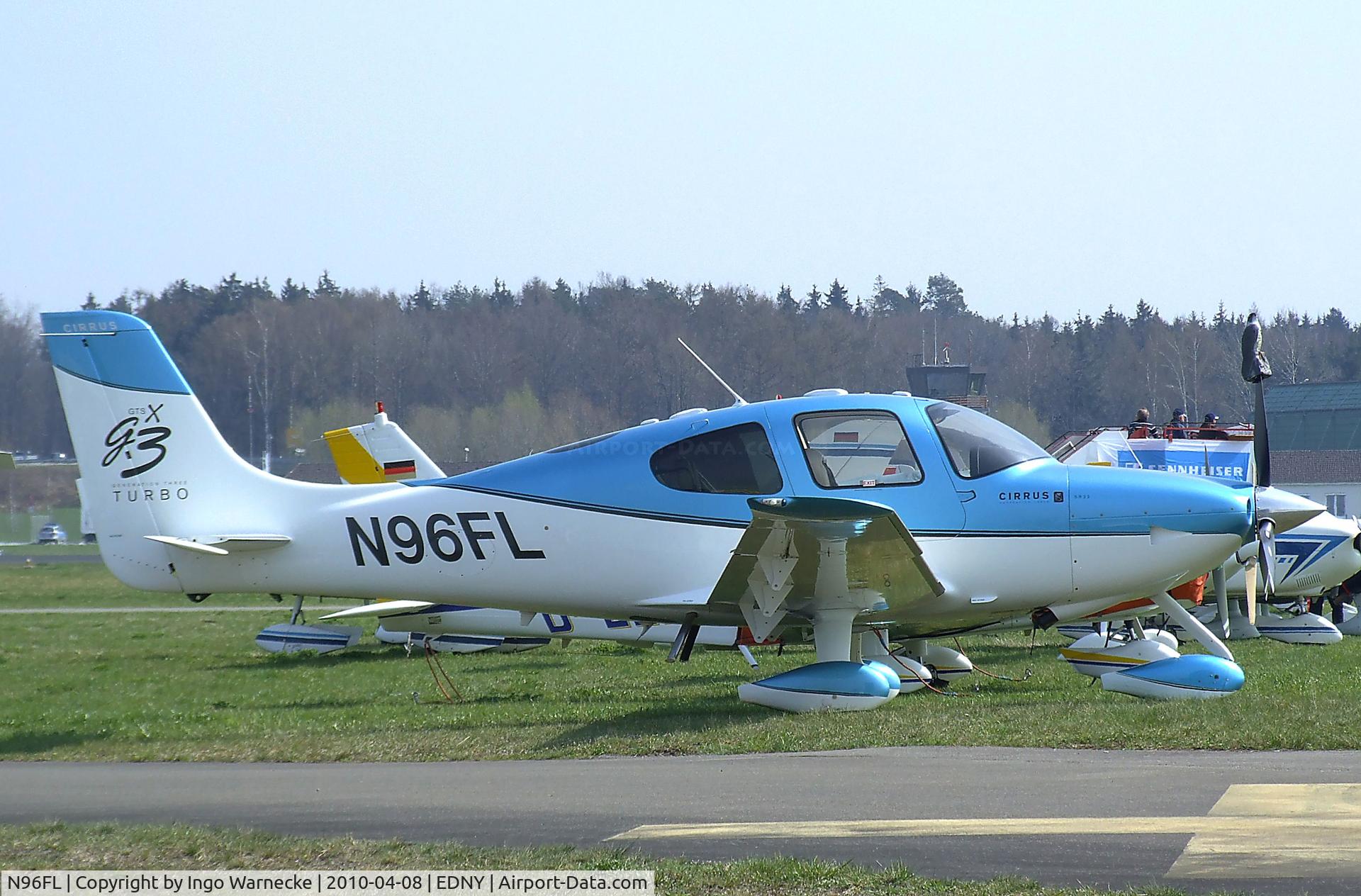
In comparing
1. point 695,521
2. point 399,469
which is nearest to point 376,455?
point 399,469

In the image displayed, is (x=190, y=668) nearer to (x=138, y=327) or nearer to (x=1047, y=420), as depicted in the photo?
(x=138, y=327)

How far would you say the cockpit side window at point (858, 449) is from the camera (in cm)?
976

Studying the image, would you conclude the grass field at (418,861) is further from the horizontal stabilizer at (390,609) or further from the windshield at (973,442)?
the horizontal stabilizer at (390,609)

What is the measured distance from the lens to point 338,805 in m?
6.88

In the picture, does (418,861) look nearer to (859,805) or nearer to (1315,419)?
(859,805)

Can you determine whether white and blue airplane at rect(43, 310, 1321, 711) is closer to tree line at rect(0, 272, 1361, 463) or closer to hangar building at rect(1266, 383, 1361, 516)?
tree line at rect(0, 272, 1361, 463)

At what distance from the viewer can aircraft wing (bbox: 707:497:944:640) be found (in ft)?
28.1

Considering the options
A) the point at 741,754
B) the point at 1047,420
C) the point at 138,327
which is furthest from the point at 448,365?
the point at 741,754

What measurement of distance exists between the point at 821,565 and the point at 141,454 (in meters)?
5.46

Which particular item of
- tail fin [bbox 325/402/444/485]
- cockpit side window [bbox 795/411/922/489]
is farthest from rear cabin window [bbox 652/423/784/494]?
tail fin [bbox 325/402/444/485]

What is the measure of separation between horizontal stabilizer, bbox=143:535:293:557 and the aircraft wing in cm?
360

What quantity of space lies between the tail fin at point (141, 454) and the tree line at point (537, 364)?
2557 cm

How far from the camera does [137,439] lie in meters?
10.2
